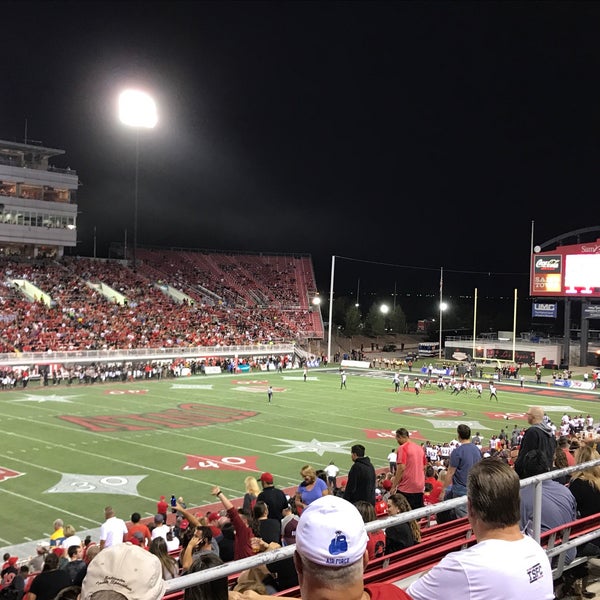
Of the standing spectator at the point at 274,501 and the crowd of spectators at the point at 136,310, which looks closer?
the standing spectator at the point at 274,501

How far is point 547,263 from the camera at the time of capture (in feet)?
174

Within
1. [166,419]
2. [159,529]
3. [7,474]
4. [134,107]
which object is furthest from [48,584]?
[134,107]

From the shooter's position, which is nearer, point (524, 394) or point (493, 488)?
point (493, 488)

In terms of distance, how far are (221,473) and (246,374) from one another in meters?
29.1

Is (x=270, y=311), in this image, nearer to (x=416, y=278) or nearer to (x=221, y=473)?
(x=221, y=473)

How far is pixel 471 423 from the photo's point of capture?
30.9 meters

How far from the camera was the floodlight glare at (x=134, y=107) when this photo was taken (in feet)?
160

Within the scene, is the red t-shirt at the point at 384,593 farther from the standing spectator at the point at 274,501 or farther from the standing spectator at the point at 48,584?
the standing spectator at the point at 274,501

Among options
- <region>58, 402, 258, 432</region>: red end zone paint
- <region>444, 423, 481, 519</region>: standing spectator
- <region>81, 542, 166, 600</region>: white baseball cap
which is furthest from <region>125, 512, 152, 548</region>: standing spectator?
<region>58, 402, 258, 432</region>: red end zone paint

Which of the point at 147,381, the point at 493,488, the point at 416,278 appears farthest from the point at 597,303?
the point at 416,278

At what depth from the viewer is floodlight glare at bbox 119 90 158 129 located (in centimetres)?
4881

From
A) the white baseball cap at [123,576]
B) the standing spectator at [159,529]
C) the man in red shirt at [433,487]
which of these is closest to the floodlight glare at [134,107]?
the man in red shirt at [433,487]

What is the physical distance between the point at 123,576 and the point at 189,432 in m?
25.9

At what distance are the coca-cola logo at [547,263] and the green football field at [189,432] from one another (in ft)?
35.9
